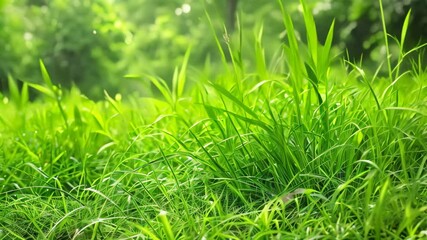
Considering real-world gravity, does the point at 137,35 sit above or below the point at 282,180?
below

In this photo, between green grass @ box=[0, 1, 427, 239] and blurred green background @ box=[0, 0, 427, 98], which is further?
blurred green background @ box=[0, 0, 427, 98]

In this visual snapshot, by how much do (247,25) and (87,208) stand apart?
19.2 ft

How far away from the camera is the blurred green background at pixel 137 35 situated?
608 centimetres

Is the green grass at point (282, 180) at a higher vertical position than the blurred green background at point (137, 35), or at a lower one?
higher

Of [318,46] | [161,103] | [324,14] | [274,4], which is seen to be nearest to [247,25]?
[274,4]

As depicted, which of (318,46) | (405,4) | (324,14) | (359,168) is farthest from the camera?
(324,14)

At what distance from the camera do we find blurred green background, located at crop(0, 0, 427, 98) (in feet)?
20.0

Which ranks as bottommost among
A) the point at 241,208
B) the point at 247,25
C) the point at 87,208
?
the point at 247,25

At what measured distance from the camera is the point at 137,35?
8656 mm

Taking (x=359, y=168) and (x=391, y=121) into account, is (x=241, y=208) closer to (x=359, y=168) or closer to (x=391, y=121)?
(x=359, y=168)

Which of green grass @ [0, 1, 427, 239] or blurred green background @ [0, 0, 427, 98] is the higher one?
green grass @ [0, 1, 427, 239]

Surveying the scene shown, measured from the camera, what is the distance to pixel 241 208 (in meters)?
1.50

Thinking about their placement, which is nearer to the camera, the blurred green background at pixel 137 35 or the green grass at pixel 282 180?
the green grass at pixel 282 180

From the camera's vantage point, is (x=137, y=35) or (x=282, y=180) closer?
(x=282, y=180)
